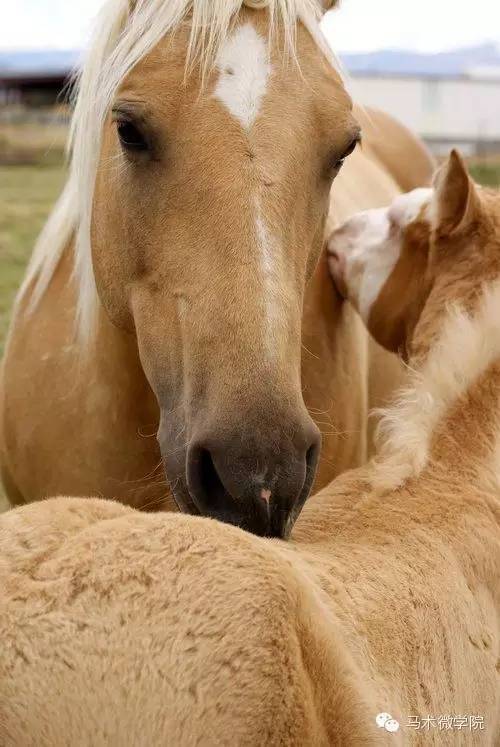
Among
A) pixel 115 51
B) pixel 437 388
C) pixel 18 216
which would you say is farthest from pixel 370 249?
pixel 18 216

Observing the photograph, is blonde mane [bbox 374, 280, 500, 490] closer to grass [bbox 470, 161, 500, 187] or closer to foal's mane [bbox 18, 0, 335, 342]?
foal's mane [bbox 18, 0, 335, 342]

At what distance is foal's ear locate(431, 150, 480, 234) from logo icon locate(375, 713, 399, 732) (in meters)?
1.84

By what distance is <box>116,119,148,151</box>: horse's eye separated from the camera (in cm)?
252

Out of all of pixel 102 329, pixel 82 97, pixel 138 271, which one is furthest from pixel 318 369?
pixel 82 97

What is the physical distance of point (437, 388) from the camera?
272cm

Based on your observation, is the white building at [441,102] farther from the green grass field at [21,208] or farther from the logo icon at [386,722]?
the logo icon at [386,722]

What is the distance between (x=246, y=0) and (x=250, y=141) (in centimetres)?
48

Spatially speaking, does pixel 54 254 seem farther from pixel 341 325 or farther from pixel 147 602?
pixel 147 602

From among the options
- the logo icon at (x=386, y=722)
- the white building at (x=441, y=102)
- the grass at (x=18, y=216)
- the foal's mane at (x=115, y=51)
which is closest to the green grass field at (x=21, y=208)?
the grass at (x=18, y=216)

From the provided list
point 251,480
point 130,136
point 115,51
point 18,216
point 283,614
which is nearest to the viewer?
point 283,614

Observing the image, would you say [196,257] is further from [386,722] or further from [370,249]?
[370,249]

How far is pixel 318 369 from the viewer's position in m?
3.38

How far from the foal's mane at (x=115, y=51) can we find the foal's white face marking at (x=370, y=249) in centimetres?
90

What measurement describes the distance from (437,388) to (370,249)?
3.27 feet
